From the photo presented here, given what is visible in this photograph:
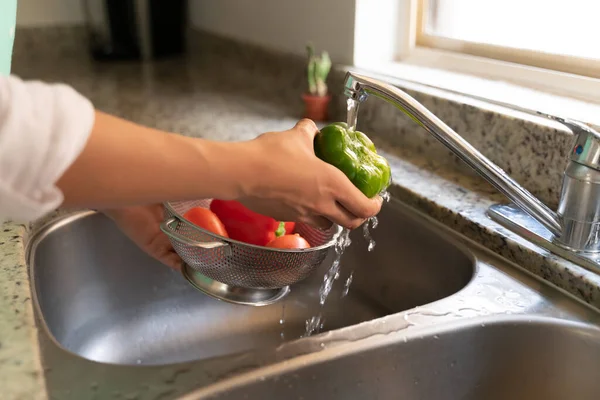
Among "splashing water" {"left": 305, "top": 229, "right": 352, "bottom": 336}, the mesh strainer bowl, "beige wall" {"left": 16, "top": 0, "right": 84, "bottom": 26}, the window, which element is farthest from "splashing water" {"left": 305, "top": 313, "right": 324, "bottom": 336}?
"beige wall" {"left": 16, "top": 0, "right": 84, "bottom": 26}

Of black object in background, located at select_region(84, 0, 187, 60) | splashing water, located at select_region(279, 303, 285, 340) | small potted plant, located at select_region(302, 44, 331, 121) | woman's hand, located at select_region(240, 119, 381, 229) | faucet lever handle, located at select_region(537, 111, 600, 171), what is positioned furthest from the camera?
black object in background, located at select_region(84, 0, 187, 60)

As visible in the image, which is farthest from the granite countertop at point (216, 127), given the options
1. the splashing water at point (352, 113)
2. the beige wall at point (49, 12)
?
the splashing water at point (352, 113)

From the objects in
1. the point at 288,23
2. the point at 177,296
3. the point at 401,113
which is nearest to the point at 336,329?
the point at 177,296

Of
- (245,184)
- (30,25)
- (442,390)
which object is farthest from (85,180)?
(30,25)

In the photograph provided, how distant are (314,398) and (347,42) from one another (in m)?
0.82

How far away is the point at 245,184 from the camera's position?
523 millimetres

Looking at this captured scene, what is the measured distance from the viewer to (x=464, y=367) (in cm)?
69

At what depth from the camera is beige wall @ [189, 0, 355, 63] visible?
4.09 ft

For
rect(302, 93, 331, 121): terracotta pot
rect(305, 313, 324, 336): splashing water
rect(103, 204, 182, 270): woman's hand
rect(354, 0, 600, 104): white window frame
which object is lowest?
rect(305, 313, 324, 336): splashing water

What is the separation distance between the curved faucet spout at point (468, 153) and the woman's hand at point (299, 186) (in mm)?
139

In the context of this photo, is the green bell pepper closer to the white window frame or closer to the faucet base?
the faucet base

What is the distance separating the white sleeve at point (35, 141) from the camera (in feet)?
1.29

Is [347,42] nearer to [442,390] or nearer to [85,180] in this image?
[442,390]

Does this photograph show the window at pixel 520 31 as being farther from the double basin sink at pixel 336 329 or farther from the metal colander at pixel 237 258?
the metal colander at pixel 237 258
